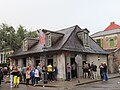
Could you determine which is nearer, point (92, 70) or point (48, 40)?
point (92, 70)

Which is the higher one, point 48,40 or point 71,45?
point 48,40

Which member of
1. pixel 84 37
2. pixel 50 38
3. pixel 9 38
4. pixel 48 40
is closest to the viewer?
pixel 50 38

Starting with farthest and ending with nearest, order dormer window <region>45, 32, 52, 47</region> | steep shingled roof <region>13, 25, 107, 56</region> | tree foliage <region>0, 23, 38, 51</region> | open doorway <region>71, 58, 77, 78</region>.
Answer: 1. tree foliage <region>0, 23, 38, 51</region>
2. dormer window <region>45, 32, 52, 47</region>
3. open doorway <region>71, 58, 77, 78</region>
4. steep shingled roof <region>13, 25, 107, 56</region>

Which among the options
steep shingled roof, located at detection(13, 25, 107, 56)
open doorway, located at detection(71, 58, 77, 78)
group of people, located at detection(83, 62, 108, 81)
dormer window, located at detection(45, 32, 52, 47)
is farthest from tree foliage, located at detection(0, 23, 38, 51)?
group of people, located at detection(83, 62, 108, 81)

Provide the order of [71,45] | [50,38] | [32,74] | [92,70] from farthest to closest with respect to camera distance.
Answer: [50,38], [71,45], [92,70], [32,74]

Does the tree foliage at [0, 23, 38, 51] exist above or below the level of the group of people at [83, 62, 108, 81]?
above

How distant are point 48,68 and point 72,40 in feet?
16.8

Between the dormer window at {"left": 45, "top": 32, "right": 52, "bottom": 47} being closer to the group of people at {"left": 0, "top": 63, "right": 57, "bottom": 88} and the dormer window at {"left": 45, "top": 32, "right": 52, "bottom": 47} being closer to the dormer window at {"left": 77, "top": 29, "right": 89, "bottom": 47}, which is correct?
the group of people at {"left": 0, "top": 63, "right": 57, "bottom": 88}

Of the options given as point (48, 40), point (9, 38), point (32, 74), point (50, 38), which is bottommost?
point (32, 74)

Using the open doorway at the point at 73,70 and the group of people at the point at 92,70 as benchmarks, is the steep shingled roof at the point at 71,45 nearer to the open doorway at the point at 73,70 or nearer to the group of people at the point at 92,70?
the open doorway at the point at 73,70

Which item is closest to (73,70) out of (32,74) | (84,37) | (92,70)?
(92,70)

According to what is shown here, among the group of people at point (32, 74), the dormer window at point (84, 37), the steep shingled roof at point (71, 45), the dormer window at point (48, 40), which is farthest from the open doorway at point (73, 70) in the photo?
the dormer window at point (48, 40)

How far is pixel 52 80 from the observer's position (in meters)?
22.6

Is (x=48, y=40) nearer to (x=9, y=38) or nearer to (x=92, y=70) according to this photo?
(x=92, y=70)
